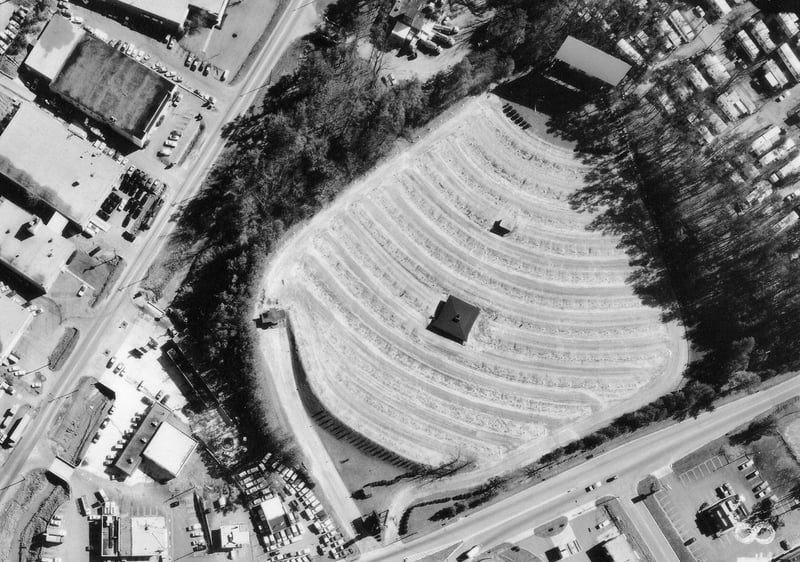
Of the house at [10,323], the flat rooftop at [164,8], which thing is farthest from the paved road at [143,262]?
the flat rooftop at [164,8]

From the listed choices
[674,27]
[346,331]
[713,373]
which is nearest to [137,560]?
[346,331]

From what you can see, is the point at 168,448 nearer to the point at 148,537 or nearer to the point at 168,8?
the point at 148,537

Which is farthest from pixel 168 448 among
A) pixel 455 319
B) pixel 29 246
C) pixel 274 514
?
pixel 455 319

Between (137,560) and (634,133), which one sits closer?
(137,560)

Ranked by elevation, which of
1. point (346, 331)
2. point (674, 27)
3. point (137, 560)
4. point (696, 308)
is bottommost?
point (137, 560)

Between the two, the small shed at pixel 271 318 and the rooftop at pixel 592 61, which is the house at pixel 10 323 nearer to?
the small shed at pixel 271 318

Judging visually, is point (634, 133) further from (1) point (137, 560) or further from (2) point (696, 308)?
(1) point (137, 560)

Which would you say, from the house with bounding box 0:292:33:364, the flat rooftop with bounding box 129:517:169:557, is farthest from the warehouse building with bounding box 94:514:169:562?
the house with bounding box 0:292:33:364
